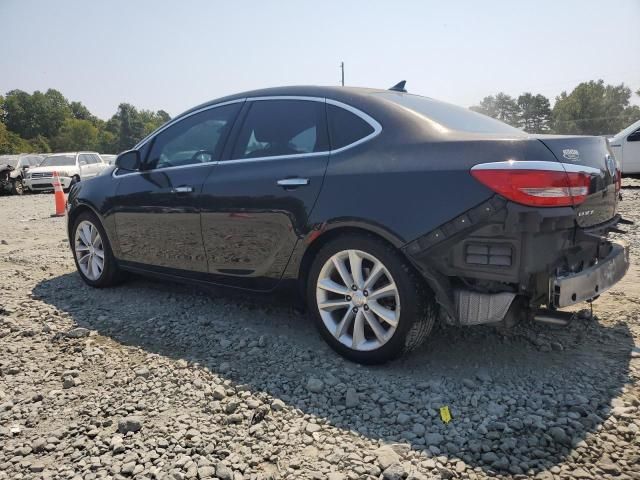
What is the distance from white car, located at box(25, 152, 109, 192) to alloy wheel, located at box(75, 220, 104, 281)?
14.6m

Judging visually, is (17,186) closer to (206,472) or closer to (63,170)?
(63,170)

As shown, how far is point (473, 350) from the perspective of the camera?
10.4ft

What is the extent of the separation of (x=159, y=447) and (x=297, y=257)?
4.44 feet

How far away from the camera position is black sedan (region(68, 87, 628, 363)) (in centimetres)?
247

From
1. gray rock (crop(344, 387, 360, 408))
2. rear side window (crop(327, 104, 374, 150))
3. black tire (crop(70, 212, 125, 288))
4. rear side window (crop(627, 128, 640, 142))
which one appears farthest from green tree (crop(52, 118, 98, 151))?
gray rock (crop(344, 387, 360, 408))

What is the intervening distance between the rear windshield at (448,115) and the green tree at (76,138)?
101m

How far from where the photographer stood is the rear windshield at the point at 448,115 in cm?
297

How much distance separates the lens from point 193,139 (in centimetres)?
399

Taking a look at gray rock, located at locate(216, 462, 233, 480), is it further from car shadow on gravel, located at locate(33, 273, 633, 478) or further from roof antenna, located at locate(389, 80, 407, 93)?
roof antenna, located at locate(389, 80, 407, 93)

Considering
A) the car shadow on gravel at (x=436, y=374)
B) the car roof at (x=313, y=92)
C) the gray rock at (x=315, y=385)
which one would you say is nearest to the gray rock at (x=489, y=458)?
the car shadow on gravel at (x=436, y=374)

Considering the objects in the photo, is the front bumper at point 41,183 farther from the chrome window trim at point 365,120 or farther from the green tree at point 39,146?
the green tree at point 39,146

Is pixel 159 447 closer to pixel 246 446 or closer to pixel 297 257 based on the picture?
pixel 246 446

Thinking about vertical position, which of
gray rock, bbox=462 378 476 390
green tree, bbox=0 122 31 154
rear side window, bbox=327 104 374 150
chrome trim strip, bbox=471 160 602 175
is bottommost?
gray rock, bbox=462 378 476 390

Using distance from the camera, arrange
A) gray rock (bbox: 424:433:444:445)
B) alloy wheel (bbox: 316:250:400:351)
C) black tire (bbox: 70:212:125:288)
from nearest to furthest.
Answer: gray rock (bbox: 424:433:444:445), alloy wheel (bbox: 316:250:400:351), black tire (bbox: 70:212:125:288)
